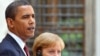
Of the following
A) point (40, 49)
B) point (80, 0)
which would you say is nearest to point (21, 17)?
point (40, 49)

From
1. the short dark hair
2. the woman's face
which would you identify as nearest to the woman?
the woman's face

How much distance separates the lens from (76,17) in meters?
8.60

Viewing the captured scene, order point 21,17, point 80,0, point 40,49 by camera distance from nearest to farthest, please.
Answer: point 21,17 → point 40,49 → point 80,0

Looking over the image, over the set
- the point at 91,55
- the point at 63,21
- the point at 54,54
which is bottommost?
the point at 91,55

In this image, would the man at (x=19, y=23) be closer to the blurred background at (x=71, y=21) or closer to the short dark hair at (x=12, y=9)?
the short dark hair at (x=12, y=9)

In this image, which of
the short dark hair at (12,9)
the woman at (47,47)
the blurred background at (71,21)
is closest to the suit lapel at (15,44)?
the short dark hair at (12,9)

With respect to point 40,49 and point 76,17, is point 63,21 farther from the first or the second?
point 40,49

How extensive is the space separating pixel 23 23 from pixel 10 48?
0.25 meters

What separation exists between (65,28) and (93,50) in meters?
0.60

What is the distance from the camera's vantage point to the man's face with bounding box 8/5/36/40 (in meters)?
4.03

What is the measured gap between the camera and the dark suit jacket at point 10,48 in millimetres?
3861

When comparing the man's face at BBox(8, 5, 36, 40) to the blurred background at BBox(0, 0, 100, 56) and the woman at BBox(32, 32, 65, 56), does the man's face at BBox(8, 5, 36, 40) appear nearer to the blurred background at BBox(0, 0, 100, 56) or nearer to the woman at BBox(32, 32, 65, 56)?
the woman at BBox(32, 32, 65, 56)

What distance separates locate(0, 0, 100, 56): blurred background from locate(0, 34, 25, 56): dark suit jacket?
14.9 ft

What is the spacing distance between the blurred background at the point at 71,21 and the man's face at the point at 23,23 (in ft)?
14.7
